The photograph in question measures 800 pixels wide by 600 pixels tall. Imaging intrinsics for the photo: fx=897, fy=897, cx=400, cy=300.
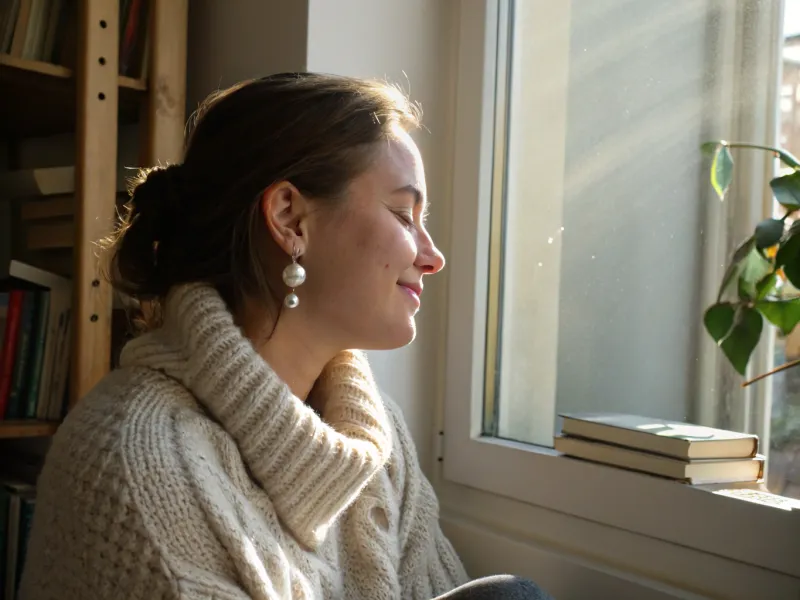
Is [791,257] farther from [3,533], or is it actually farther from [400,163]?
[3,533]

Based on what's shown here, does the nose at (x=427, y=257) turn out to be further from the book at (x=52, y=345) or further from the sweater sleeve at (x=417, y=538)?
the book at (x=52, y=345)

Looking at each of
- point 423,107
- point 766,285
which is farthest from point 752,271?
point 423,107

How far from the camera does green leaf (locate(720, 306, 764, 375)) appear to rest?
3.34 feet

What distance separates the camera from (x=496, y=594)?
0.89 metres

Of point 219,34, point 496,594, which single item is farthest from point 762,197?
point 219,34

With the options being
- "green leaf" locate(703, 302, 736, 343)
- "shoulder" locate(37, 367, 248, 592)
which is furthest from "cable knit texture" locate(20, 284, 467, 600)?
"green leaf" locate(703, 302, 736, 343)

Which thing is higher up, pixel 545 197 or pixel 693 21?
pixel 693 21

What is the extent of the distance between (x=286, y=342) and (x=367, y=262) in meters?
0.15

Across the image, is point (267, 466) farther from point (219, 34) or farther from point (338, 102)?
point (219, 34)

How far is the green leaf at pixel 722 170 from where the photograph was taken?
1.10 metres

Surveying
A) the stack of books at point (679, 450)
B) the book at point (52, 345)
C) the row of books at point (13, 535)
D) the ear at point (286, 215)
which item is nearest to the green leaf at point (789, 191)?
the stack of books at point (679, 450)

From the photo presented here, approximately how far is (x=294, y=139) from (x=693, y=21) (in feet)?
2.00

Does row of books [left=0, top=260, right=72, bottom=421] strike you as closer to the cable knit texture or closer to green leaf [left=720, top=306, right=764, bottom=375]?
the cable knit texture

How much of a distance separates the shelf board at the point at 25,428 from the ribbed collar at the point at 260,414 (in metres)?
0.42
